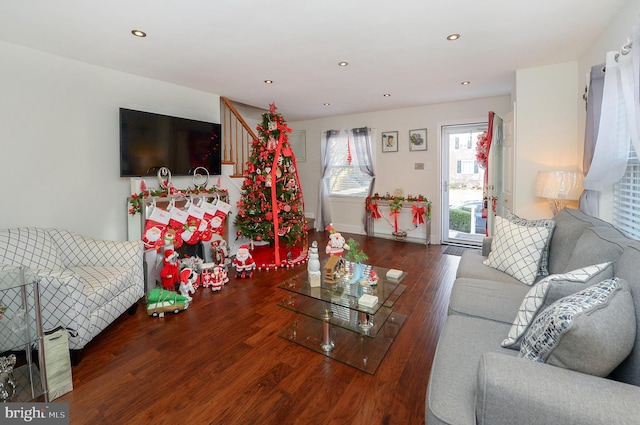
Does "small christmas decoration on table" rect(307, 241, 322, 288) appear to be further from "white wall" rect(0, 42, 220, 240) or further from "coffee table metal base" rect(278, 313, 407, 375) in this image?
"white wall" rect(0, 42, 220, 240)

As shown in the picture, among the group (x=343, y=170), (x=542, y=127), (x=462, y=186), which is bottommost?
(x=462, y=186)

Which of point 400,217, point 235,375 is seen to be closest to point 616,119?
point 235,375

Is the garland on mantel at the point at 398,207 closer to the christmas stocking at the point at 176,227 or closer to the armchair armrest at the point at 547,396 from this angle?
the christmas stocking at the point at 176,227

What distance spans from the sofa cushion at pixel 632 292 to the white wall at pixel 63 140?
166 inches

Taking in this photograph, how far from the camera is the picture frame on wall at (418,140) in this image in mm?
5395

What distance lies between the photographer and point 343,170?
21.0 feet

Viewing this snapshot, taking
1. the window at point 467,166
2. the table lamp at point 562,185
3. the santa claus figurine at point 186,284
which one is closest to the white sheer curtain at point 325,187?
the window at point 467,166

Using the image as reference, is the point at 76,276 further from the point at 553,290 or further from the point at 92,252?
the point at 553,290

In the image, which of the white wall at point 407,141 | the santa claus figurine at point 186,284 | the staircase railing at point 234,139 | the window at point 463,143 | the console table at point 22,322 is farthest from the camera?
the window at point 463,143

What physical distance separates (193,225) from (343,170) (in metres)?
3.51

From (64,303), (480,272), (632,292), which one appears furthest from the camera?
(480,272)

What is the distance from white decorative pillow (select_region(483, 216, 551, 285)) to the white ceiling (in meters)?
1.62

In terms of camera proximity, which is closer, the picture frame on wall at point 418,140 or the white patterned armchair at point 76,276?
the white patterned armchair at point 76,276

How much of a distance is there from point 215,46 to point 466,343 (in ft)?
9.76
